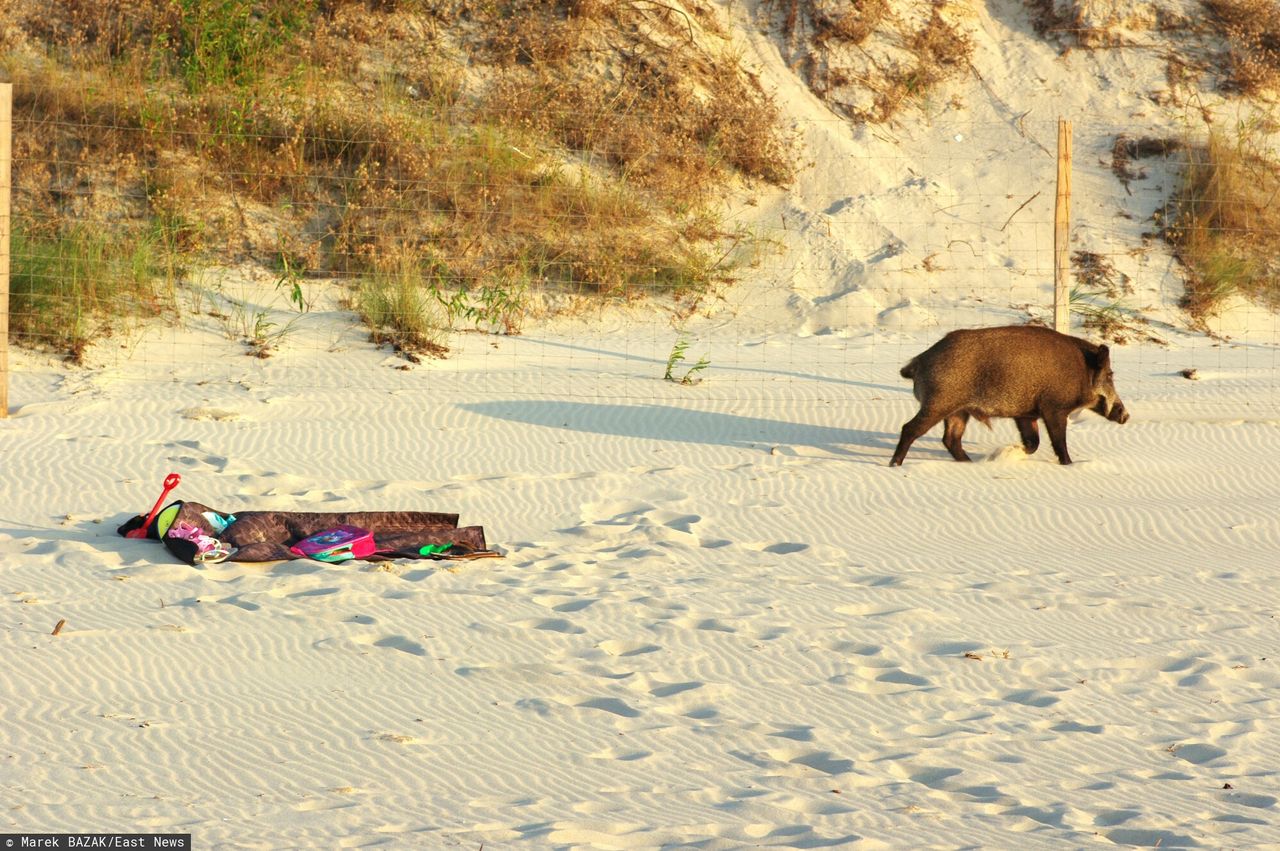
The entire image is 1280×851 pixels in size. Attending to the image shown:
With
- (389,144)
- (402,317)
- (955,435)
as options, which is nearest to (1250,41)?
(389,144)

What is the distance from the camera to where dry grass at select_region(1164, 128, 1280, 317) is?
1463cm

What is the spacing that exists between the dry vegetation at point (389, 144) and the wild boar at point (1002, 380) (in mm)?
4973

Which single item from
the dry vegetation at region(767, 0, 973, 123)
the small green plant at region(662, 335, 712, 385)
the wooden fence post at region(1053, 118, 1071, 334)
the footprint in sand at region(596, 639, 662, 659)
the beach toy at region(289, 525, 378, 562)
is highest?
the dry vegetation at region(767, 0, 973, 123)

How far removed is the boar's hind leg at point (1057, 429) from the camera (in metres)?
9.28

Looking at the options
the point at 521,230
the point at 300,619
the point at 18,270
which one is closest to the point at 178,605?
the point at 300,619

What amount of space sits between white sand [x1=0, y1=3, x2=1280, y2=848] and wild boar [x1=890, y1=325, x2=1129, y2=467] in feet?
1.12

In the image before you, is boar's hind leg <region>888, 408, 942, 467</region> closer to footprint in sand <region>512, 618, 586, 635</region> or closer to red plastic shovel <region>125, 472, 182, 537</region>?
footprint in sand <region>512, 618, 586, 635</region>

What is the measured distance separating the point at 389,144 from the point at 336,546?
8797 mm

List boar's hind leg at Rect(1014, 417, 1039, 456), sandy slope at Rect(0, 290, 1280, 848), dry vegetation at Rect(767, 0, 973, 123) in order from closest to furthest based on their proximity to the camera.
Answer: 1. sandy slope at Rect(0, 290, 1280, 848)
2. boar's hind leg at Rect(1014, 417, 1039, 456)
3. dry vegetation at Rect(767, 0, 973, 123)

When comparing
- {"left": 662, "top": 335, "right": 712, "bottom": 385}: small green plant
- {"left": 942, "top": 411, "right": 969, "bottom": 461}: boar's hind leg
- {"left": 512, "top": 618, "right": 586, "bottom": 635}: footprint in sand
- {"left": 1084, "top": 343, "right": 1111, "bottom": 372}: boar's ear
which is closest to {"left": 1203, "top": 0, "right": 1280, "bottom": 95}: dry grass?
{"left": 662, "top": 335, "right": 712, "bottom": 385}: small green plant

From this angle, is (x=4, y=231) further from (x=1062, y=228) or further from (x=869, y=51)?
(x=869, y=51)

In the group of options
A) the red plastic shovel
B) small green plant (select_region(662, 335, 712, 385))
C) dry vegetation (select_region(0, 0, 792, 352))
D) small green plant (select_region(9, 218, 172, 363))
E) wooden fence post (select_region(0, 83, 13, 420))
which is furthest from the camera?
dry vegetation (select_region(0, 0, 792, 352))

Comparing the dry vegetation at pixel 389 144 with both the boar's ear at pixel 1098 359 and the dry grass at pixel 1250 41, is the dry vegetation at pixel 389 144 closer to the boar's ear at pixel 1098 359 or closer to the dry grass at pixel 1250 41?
the boar's ear at pixel 1098 359

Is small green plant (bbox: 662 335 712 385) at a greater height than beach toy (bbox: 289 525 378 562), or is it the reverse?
small green plant (bbox: 662 335 712 385)
